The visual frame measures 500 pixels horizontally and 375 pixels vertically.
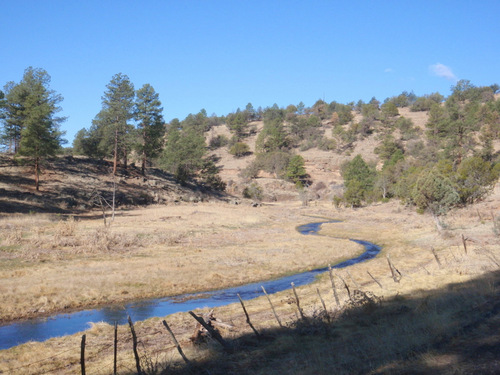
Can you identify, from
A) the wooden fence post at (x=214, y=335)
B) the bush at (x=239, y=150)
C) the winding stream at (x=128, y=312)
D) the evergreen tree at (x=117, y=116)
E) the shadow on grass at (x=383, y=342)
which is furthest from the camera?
the bush at (x=239, y=150)

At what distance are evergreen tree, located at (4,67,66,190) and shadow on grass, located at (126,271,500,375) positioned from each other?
52089 mm

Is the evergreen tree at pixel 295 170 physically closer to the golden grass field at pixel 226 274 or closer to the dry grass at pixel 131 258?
the golden grass field at pixel 226 274

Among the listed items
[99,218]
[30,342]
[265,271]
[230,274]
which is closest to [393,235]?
[265,271]

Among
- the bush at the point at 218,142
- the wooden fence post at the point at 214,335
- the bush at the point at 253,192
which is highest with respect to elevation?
the bush at the point at 218,142

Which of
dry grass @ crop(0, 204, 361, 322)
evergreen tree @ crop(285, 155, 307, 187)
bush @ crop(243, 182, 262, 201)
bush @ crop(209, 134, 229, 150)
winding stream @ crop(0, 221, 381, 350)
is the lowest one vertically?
winding stream @ crop(0, 221, 381, 350)

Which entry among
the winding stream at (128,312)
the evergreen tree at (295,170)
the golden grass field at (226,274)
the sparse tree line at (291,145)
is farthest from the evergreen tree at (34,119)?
the evergreen tree at (295,170)

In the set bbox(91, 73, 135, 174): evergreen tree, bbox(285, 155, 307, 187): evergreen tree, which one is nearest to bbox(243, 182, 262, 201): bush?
bbox(285, 155, 307, 187): evergreen tree

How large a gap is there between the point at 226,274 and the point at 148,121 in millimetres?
56376

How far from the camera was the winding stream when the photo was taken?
18766mm

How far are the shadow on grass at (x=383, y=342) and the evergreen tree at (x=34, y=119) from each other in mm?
52089

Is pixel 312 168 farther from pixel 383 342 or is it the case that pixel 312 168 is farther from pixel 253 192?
pixel 383 342

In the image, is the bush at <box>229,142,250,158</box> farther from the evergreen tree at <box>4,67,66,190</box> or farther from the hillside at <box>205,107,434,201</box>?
the evergreen tree at <box>4,67,66,190</box>

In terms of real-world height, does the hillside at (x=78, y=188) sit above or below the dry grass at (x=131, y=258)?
above

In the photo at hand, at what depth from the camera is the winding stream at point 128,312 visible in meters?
18.8
